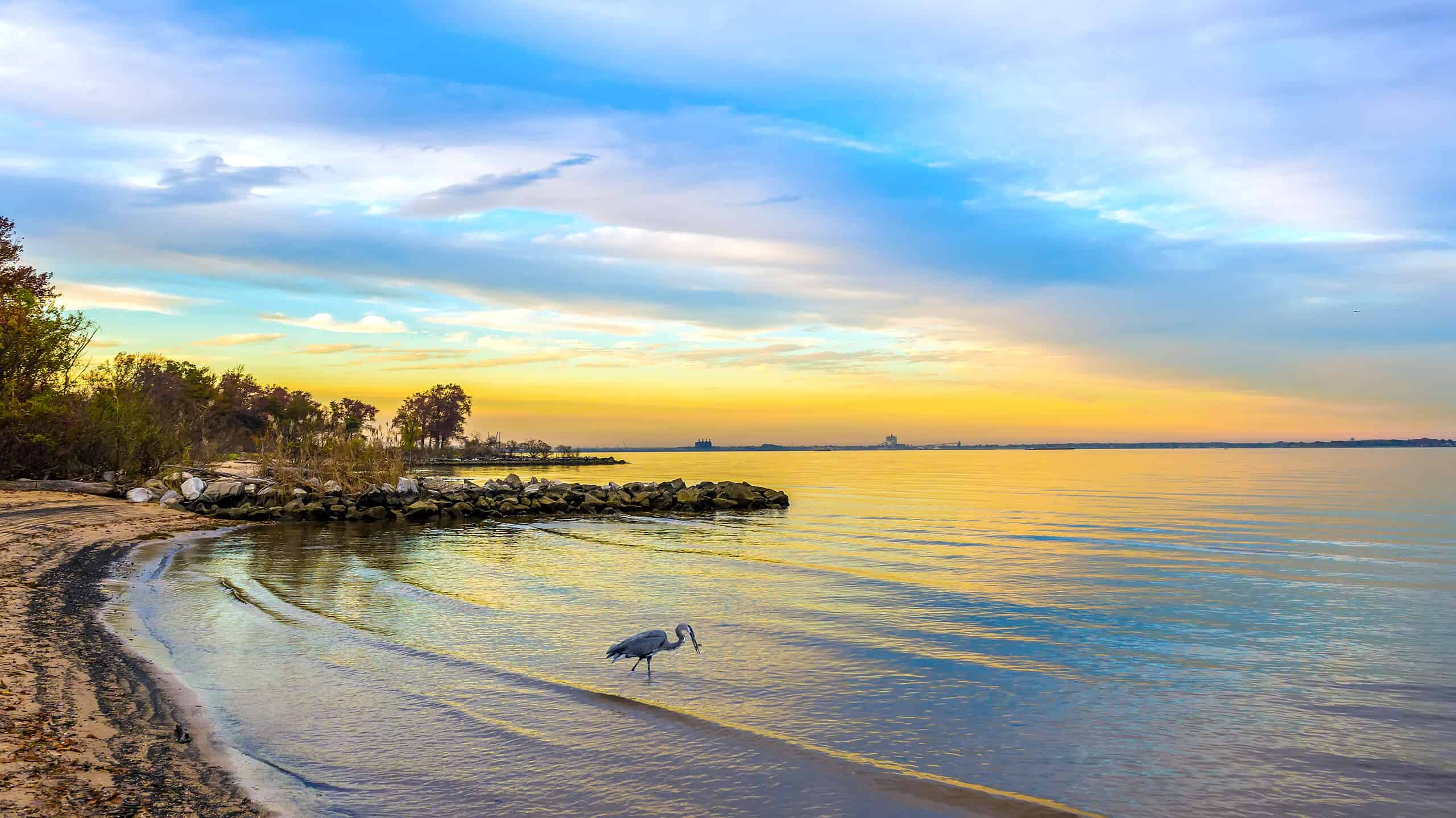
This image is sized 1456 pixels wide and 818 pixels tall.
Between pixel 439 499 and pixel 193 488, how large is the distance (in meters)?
9.64

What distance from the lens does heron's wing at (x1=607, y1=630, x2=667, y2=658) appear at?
11258 millimetres

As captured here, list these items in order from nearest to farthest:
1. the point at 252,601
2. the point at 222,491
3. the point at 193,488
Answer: the point at 252,601
the point at 193,488
the point at 222,491

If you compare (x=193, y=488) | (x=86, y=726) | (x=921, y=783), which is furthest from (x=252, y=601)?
(x=193, y=488)

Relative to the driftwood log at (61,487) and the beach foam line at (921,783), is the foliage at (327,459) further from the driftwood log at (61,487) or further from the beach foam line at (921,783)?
the beach foam line at (921,783)

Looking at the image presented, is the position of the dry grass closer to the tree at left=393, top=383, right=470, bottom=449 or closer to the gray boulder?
the gray boulder

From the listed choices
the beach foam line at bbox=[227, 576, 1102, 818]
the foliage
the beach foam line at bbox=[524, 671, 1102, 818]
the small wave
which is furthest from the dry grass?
the beach foam line at bbox=[524, 671, 1102, 818]

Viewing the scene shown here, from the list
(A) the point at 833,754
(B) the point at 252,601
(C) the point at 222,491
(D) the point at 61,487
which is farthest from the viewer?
(C) the point at 222,491

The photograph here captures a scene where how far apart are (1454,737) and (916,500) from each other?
3873cm

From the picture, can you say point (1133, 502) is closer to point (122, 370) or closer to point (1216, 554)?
point (1216, 554)

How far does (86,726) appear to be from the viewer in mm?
7676

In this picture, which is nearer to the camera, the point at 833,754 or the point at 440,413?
the point at 833,754

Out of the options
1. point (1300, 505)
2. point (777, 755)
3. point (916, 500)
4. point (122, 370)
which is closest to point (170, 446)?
point (122, 370)

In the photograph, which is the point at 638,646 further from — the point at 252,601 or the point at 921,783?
the point at 252,601

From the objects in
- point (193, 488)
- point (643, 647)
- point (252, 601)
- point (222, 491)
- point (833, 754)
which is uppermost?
point (193, 488)
